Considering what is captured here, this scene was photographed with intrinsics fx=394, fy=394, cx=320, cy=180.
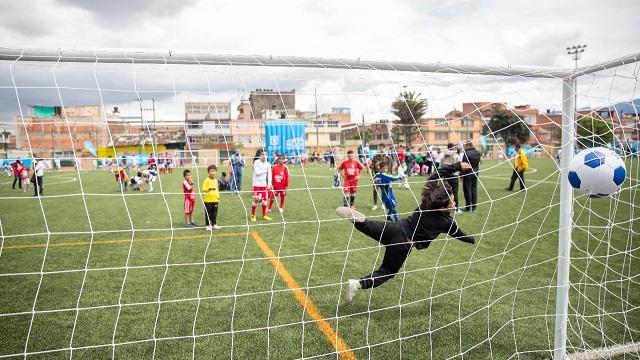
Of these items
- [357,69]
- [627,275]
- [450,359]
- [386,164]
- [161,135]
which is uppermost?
[357,69]

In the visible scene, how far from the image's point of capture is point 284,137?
205 inches

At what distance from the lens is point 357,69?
387 cm

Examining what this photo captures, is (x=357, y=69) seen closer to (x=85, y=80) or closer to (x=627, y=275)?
(x=85, y=80)

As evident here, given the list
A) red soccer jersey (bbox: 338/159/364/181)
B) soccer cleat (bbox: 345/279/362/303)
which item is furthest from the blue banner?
red soccer jersey (bbox: 338/159/364/181)

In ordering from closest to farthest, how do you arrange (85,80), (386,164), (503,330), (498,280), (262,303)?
(85,80)
(503,330)
(262,303)
(498,280)
(386,164)

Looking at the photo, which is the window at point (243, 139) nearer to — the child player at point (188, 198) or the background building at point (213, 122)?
the background building at point (213, 122)

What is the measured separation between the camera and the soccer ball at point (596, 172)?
3.13 metres

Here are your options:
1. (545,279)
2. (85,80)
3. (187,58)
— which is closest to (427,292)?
(545,279)

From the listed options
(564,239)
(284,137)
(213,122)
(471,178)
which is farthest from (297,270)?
(471,178)

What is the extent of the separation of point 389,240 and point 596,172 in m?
1.86

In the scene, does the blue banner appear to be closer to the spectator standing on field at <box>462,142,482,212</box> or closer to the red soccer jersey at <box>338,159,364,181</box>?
the red soccer jersey at <box>338,159,364,181</box>

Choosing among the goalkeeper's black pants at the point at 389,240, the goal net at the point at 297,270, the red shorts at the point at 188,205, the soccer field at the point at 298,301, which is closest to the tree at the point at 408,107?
the goal net at the point at 297,270

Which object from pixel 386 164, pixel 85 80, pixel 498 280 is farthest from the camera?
pixel 386 164

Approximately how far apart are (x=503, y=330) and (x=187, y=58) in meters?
3.90
